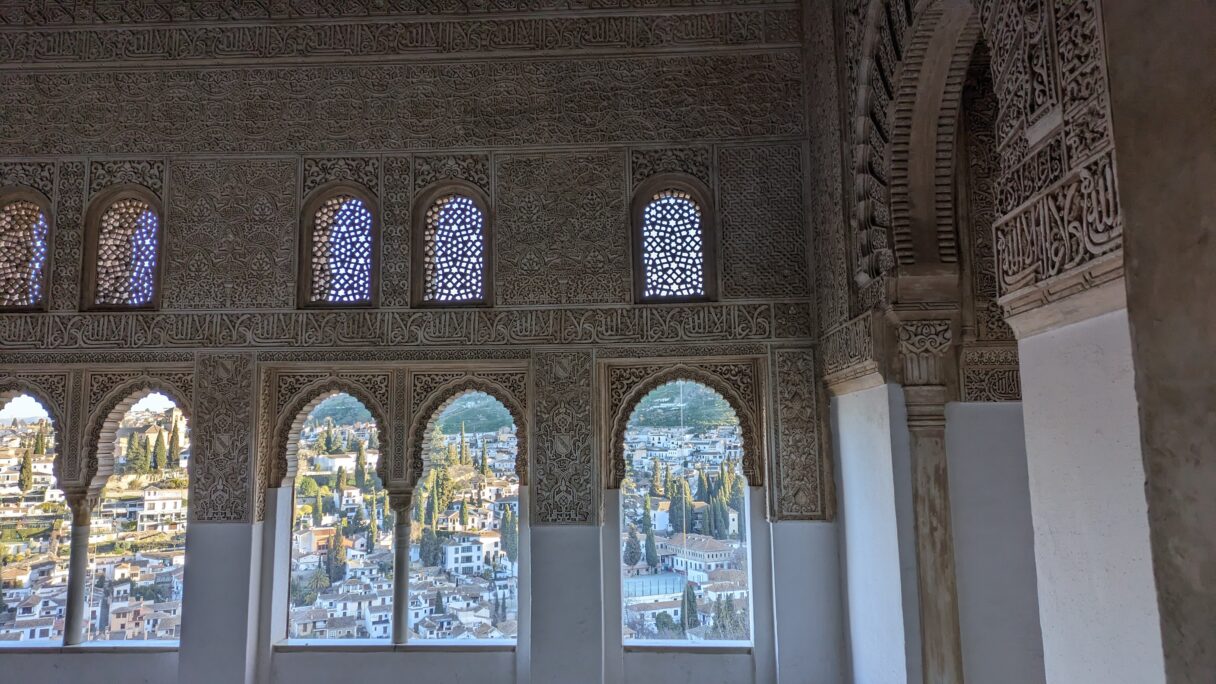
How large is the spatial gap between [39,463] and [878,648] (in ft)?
18.9

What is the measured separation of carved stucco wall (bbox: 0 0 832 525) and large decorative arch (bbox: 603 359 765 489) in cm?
13

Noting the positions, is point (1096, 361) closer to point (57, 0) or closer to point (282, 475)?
point (282, 475)

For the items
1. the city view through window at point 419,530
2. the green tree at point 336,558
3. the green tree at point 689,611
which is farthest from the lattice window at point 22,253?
the green tree at point 689,611

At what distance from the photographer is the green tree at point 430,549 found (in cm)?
500

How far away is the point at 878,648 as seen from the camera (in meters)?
3.89

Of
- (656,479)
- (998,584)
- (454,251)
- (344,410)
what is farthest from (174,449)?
(998,584)

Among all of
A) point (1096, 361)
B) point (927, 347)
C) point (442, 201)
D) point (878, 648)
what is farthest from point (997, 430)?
point (442, 201)

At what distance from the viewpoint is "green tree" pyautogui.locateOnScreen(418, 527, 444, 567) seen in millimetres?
4996

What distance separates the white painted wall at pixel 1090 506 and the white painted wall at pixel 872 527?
1.57 meters

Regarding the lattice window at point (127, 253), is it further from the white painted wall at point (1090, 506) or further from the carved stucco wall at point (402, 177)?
the white painted wall at point (1090, 506)

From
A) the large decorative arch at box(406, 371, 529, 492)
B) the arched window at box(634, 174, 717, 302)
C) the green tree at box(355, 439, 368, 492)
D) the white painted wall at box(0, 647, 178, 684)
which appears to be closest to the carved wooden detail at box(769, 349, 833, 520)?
the arched window at box(634, 174, 717, 302)

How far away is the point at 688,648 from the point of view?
4.78m

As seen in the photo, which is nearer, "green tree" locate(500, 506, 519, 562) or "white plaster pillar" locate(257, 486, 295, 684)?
"white plaster pillar" locate(257, 486, 295, 684)

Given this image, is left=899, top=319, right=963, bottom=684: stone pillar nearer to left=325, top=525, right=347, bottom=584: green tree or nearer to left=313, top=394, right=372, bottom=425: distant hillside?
left=313, top=394, right=372, bottom=425: distant hillside
